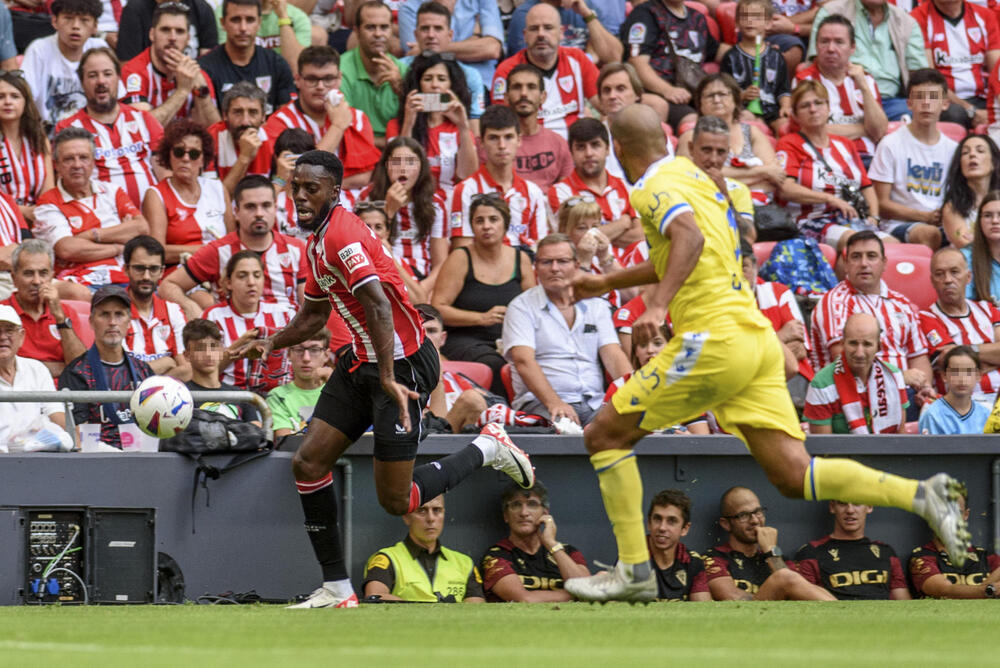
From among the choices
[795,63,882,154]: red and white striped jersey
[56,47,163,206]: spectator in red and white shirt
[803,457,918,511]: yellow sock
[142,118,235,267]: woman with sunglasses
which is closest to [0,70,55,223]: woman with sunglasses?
[56,47,163,206]: spectator in red and white shirt

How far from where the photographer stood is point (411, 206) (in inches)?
453

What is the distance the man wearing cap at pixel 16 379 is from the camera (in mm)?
8711

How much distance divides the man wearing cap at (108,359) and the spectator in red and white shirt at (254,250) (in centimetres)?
130

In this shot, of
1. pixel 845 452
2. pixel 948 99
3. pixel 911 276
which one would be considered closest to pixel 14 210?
pixel 845 452

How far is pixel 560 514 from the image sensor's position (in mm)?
8977

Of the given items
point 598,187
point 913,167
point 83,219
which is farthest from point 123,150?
point 913,167

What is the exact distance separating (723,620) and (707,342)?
4.03 ft

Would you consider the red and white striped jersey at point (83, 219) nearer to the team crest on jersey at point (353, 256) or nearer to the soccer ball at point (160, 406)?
the soccer ball at point (160, 406)

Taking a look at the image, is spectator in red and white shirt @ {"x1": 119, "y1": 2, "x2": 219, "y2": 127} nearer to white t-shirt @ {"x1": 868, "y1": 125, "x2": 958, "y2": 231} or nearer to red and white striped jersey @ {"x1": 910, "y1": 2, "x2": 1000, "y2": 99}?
white t-shirt @ {"x1": 868, "y1": 125, "x2": 958, "y2": 231}

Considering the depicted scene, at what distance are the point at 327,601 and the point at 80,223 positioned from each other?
4539 mm

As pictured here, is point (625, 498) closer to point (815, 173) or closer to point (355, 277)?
point (355, 277)

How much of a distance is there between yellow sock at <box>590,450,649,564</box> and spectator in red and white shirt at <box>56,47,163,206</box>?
6.21 meters

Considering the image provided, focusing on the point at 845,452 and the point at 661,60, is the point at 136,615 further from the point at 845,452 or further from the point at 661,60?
the point at 661,60

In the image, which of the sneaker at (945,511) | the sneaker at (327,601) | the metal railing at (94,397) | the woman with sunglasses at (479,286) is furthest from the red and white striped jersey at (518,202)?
the sneaker at (945,511)
